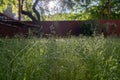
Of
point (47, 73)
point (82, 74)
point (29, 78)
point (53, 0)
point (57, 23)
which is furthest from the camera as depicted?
point (53, 0)

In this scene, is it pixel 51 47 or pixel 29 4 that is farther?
pixel 29 4

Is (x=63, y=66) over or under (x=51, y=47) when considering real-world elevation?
under

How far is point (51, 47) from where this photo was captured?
2.89 metres

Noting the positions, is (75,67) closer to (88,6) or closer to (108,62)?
(108,62)

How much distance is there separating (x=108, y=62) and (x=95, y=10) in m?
30.1

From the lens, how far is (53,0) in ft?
96.9

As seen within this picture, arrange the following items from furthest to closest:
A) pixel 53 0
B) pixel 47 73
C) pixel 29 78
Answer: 1. pixel 53 0
2. pixel 47 73
3. pixel 29 78

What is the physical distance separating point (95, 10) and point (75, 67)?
30194 mm

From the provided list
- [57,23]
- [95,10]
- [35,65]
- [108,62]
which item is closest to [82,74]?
[108,62]

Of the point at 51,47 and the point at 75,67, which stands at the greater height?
the point at 51,47

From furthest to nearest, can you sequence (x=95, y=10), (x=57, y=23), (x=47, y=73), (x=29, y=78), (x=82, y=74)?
(x=95, y=10)
(x=57, y=23)
(x=82, y=74)
(x=47, y=73)
(x=29, y=78)

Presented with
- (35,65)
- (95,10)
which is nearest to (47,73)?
(35,65)

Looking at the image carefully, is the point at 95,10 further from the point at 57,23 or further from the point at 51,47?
the point at 51,47

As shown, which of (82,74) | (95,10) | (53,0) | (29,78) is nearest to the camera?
(29,78)
